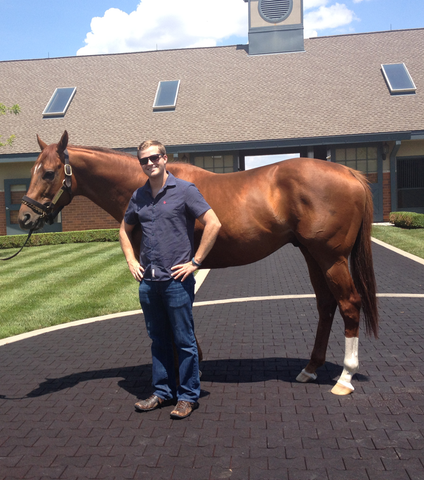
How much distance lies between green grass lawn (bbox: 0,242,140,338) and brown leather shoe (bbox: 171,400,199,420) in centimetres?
351

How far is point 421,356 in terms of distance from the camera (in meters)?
4.88

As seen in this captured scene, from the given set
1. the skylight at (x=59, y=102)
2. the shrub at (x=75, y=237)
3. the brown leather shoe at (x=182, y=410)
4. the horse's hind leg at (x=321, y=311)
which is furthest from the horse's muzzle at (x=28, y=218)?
the skylight at (x=59, y=102)

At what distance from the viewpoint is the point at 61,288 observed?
9586 mm

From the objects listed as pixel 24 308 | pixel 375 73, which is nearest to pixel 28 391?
pixel 24 308

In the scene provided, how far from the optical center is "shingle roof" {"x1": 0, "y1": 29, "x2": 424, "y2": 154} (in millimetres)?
19578

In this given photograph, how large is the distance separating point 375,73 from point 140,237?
20971 mm

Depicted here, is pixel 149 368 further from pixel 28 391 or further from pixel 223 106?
pixel 223 106

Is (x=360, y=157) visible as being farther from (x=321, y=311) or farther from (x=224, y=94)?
(x=321, y=311)

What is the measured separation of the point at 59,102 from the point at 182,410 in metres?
21.0

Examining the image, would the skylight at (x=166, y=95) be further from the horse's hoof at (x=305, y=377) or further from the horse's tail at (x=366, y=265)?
the horse's hoof at (x=305, y=377)

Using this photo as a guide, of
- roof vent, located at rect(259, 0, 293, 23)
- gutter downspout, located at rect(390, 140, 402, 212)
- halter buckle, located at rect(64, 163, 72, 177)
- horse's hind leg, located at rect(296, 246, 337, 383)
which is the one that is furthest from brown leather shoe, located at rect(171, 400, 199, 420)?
roof vent, located at rect(259, 0, 293, 23)

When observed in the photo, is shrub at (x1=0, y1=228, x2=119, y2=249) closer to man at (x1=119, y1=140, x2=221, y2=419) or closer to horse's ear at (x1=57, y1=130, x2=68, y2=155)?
horse's ear at (x1=57, y1=130, x2=68, y2=155)

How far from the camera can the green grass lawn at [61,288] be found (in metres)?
7.27

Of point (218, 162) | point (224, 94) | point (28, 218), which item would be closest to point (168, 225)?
point (28, 218)
